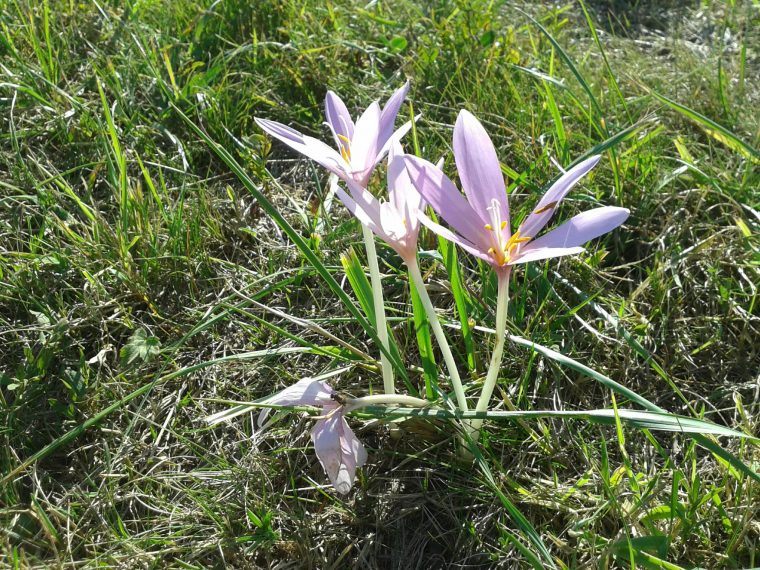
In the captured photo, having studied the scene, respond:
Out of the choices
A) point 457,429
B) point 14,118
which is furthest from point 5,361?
point 457,429

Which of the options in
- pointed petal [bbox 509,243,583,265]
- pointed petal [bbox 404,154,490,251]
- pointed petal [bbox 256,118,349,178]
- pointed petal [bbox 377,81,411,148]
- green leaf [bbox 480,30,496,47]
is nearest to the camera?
pointed petal [bbox 509,243,583,265]

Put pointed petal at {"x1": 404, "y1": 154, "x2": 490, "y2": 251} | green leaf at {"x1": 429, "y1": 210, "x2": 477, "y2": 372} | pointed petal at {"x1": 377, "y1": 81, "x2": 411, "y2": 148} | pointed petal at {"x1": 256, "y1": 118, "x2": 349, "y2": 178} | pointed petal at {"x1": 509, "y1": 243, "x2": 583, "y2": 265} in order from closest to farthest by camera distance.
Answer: pointed petal at {"x1": 509, "y1": 243, "x2": 583, "y2": 265}
pointed petal at {"x1": 404, "y1": 154, "x2": 490, "y2": 251}
pointed petal at {"x1": 256, "y1": 118, "x2": 349, "y2": 178}
pointed petal at {"x1": 377, "y1": 81, "x2": 411, "y2": 148}
green leaf at {"x1": 429, "y1": 210, "x2": 477, "y2": 372}

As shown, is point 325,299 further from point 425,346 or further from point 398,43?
point 398,43

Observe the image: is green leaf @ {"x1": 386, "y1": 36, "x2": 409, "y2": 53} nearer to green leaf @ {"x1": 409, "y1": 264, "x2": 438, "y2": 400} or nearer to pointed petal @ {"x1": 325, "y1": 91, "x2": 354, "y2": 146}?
pointed petal @ {"x1": 325, "y1": 91, "x2": 354, "y2": 146}

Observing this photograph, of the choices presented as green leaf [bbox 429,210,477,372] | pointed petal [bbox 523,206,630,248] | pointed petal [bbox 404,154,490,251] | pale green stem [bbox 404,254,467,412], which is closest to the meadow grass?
green leaf [bbox 429,210,477,372]

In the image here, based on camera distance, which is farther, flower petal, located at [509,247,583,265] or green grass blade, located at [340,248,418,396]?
green grass blade, located at [340,248,418,396]

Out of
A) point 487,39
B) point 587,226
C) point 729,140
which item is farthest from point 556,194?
point 487,39

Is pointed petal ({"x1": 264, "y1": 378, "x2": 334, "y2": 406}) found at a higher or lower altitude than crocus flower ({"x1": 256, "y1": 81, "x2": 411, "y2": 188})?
lower
